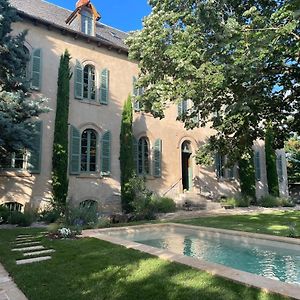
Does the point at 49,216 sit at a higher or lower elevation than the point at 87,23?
lower

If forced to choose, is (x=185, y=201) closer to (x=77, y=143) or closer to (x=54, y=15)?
(x=77, y=143)

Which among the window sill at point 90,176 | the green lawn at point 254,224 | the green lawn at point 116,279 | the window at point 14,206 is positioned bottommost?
the green lawn at point 116,279

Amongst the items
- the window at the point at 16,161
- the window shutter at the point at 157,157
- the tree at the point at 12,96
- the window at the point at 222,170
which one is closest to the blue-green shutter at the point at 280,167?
the window at the point at 222,170

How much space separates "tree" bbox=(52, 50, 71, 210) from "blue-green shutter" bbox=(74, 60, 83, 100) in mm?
602

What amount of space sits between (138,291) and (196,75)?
20.5 feet

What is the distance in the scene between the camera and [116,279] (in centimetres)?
458

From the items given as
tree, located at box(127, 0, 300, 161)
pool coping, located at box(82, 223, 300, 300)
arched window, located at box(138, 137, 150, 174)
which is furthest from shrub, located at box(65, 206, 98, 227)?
arched window, located at box(138, 137, 150, 174)

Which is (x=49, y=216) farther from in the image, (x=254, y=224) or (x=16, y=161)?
(x=254, y=224)

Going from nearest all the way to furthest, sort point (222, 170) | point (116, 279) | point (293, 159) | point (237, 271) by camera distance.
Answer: point (116, 279)
point (237, 271)
point (222, 170)
point (293, 159)

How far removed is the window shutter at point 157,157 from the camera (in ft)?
60.0

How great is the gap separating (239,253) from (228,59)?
16.5ft

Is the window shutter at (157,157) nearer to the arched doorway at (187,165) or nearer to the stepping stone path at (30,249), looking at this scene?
the arched doorway at (187,165)

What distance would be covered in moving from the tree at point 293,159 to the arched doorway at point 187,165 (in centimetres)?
1465

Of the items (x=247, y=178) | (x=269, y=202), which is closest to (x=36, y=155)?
(x=247, y=178)
